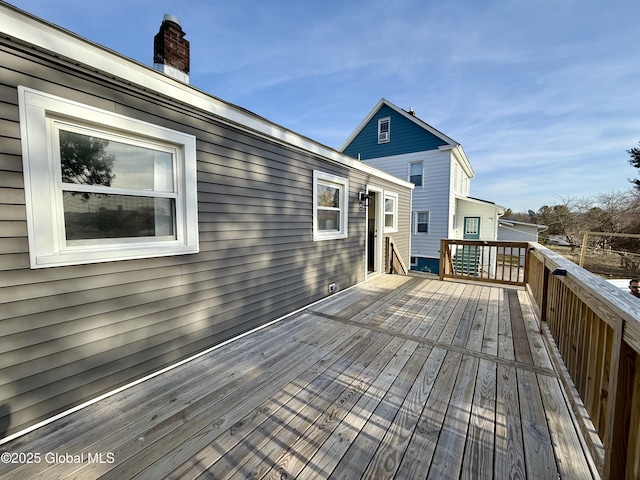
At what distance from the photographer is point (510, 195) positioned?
26016 millimetres

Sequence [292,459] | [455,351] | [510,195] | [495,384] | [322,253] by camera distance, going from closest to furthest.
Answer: [292,459] → [495,384] → [455,351] → [322,253] → [510,195]

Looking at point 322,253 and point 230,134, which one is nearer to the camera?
point 230,134

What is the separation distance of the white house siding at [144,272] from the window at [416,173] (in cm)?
826

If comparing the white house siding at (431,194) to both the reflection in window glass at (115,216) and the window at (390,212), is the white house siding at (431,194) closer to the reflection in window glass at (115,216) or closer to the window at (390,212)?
the window at (390,212)

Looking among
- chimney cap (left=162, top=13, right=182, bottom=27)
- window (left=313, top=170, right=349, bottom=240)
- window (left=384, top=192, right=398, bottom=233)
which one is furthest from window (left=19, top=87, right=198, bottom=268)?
window (left=384, top=192, right=398, bottom=233)

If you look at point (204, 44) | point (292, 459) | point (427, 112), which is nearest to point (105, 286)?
point (292, 459)

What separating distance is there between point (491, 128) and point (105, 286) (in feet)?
55.1

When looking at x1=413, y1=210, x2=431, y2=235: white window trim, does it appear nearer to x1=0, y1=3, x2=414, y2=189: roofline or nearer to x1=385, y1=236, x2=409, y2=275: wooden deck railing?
x1=385, y1=236, x2=409, y2=275: wooden deck railing

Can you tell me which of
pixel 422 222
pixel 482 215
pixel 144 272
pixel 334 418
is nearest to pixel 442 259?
pixel 334 418

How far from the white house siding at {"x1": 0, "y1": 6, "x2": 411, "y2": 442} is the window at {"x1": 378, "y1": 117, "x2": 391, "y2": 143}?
8614mm

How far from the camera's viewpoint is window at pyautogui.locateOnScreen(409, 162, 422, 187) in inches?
431

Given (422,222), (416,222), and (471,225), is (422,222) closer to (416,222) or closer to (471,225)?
(416,222)

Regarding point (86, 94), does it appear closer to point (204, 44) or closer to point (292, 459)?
point (292, 459)

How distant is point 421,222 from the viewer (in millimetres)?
11258
